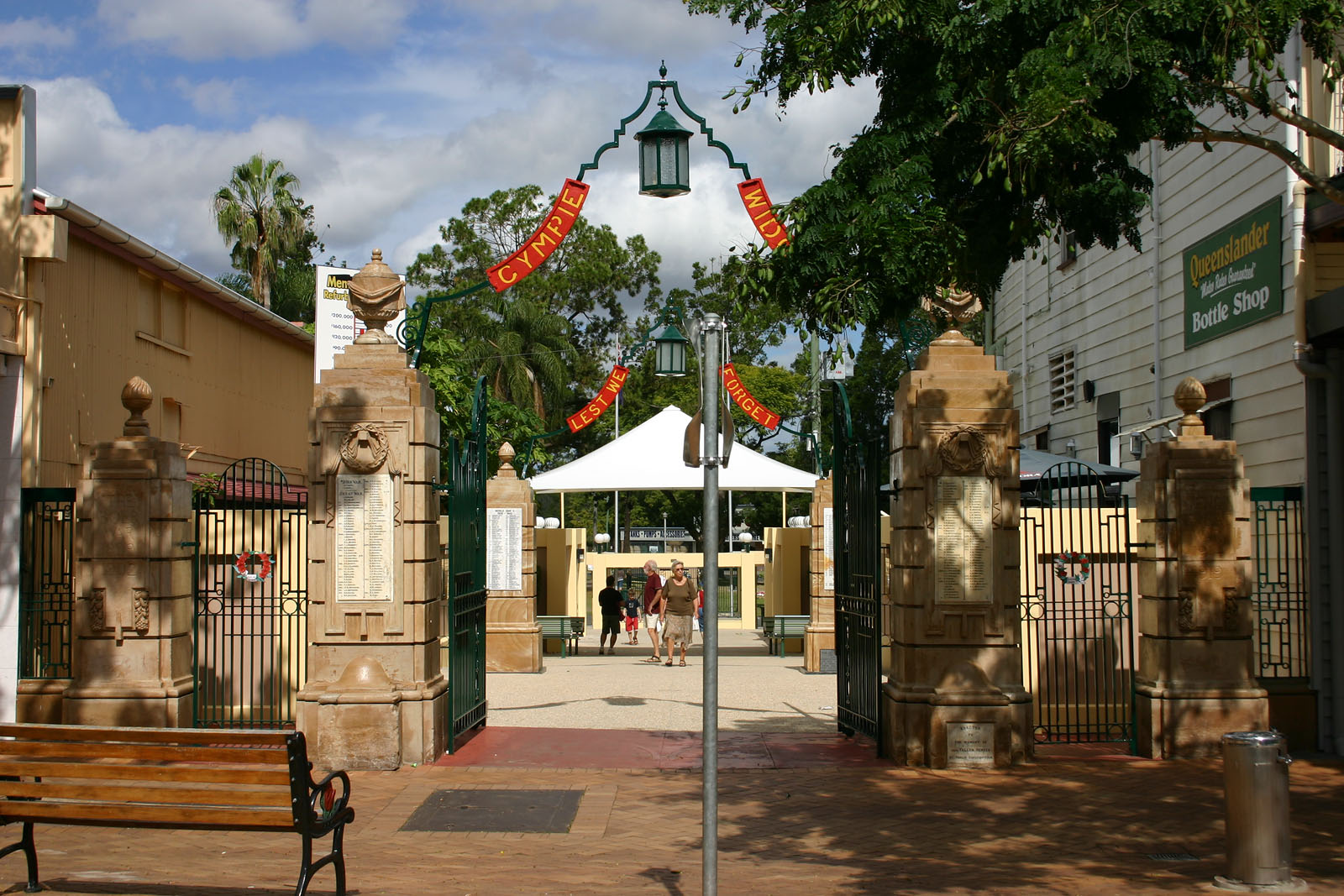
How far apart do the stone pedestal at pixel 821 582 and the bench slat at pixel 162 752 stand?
46.3ft

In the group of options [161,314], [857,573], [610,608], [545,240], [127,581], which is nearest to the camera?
[127,581]

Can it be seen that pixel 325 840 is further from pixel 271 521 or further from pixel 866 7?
pixel 866 7

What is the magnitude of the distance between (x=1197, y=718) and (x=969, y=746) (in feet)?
6.82

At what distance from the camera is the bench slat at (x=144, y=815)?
637cm

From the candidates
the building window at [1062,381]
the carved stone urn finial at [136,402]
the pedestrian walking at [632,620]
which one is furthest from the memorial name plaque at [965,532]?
the pedestrian walking at [632,620]

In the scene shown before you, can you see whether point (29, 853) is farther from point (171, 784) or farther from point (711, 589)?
point (711, 589)

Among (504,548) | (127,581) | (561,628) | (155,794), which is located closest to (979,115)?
(155,794)

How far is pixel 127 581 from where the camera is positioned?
10938 mm

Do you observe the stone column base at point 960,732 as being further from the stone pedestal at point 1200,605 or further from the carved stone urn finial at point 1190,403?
the carved stone urn finial at point 1190,403

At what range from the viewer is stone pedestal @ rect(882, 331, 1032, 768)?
10750 millimetres

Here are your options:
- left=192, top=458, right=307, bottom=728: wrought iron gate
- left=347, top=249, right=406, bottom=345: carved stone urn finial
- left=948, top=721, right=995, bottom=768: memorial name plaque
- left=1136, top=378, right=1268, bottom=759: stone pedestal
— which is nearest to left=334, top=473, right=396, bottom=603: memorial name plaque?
left=192, top=458, right=307, bottom=728: wrought iron gate

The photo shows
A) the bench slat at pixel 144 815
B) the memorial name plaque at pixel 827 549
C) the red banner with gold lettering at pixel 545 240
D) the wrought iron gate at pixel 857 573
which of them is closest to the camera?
the bench slat at pixel 144 815

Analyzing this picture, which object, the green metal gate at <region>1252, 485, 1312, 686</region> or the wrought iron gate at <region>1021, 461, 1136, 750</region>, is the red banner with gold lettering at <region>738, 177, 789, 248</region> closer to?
the wrought iron gate at <region>1021, 461, 1136, 750</region>

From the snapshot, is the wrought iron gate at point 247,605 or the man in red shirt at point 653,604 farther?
the man in red shirt at point 653,604
